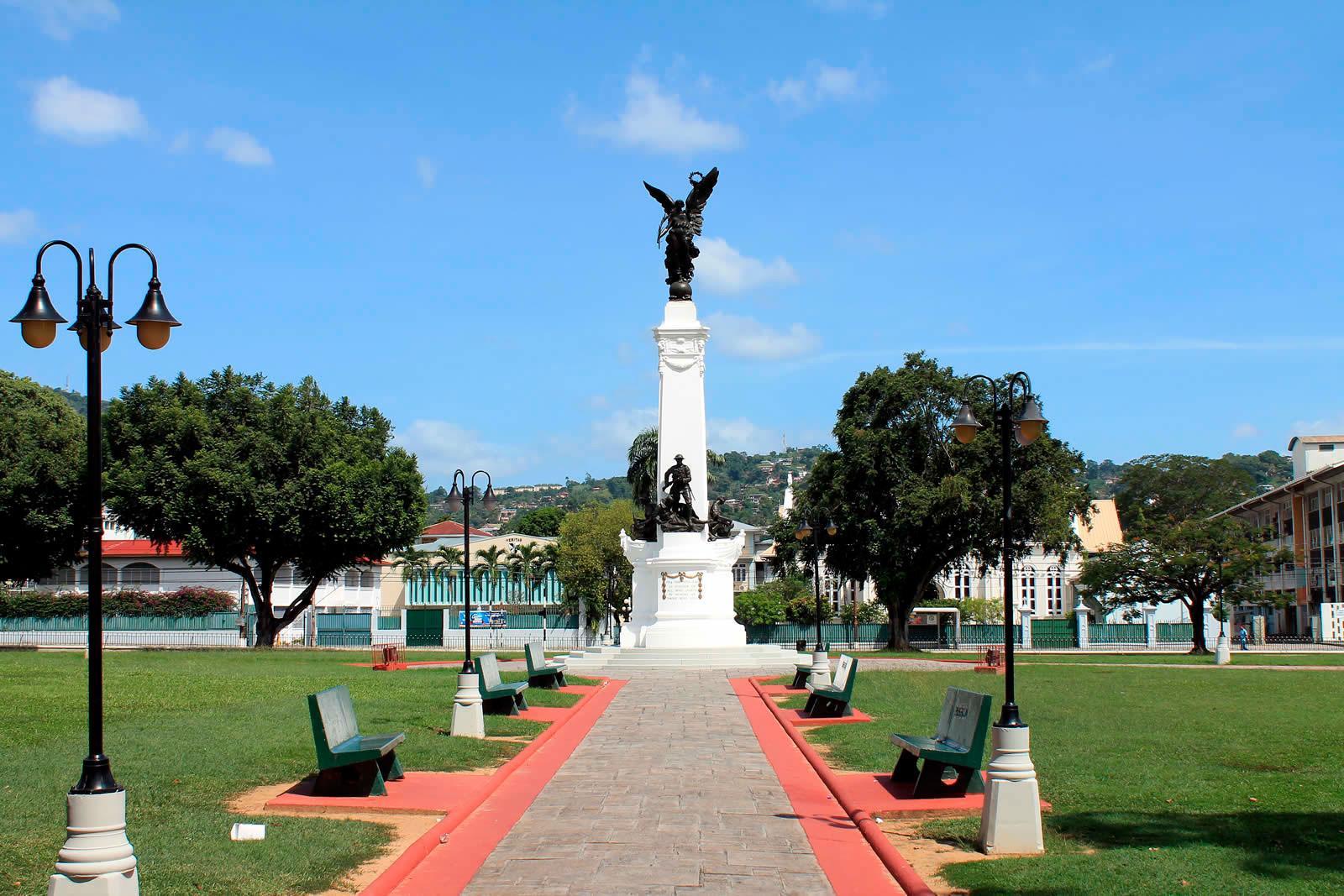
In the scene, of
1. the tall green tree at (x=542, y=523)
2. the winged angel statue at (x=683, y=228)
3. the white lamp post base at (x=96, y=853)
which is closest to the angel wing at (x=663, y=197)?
the winged angel statue at (x=683, y=228)

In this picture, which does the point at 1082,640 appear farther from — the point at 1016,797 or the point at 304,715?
the point at 1016,797

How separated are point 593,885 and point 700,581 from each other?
29159 mm

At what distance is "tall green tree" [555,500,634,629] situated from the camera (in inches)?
2581

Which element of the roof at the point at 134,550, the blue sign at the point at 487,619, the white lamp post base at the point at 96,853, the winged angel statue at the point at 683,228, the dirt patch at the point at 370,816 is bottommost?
the blue sign at the point at 487,619

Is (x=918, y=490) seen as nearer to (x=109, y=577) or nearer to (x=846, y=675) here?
(x=846, y=675)

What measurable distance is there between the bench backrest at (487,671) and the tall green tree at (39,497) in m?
29.1

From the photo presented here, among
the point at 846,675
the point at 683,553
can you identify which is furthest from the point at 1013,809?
the point at 683,553

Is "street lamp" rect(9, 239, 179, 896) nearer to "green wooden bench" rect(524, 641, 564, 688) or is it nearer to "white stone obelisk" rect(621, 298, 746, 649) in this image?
"green wooden bench" rect(524, 641, 564, 688)

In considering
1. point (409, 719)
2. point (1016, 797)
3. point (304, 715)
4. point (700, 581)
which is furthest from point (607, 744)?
point (700, 581)

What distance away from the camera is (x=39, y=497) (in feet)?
148

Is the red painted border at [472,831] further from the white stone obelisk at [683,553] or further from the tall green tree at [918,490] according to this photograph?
the tall green tree at [918,490]

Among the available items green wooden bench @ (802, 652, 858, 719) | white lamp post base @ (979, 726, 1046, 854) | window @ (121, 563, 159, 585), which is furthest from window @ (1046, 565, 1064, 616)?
white lamp post base @ (979, 726, 1046, 854)

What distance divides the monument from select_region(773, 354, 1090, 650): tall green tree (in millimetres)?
11517

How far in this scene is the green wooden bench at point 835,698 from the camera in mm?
20188
